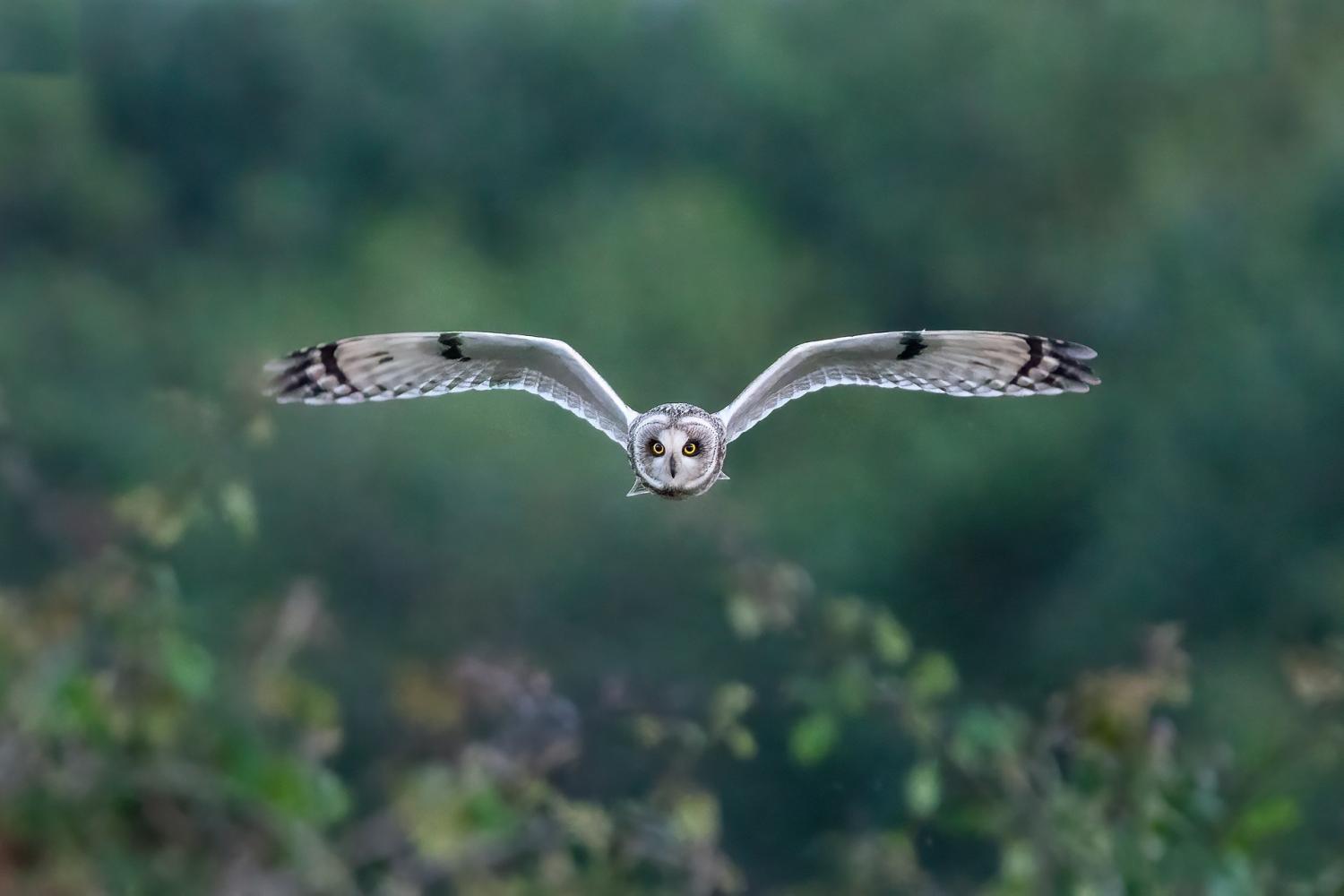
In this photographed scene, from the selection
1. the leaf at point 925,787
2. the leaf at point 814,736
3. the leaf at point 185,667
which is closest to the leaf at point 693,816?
the leaf at point 814,736

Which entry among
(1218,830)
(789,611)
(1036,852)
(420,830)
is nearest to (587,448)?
(789,611)

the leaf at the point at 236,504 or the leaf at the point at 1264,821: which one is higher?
the leaf at the point at 236,504

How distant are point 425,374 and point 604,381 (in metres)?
0.27

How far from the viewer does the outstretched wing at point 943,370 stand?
231cm

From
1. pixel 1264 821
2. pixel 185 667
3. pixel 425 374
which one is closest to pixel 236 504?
pixel 185 667

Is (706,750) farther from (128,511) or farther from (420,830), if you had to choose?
(128,511)

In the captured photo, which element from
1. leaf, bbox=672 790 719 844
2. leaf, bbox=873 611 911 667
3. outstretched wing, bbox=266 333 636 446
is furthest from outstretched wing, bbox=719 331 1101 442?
leaf, bbox=672 790 719 844

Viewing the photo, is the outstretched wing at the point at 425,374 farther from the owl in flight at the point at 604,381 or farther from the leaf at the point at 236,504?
the leaf at the point at 236,504

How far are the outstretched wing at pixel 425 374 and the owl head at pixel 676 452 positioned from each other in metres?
0.13

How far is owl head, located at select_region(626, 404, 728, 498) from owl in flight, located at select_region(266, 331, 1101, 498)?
24 mm

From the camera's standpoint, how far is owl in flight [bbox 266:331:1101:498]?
2.26 meters

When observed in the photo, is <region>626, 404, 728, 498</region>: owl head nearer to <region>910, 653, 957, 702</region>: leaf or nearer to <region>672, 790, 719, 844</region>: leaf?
<region>910, 653, 957, 702</region>: leaf

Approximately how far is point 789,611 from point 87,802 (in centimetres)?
179

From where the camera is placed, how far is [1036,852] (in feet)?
11.9
